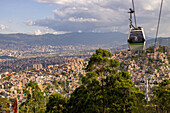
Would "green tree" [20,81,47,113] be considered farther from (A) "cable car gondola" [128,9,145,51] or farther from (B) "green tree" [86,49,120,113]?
(A) "cable car gondola" [128,9,145,51]

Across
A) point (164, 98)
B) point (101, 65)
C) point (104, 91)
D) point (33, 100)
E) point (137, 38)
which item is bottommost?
point (33, 100)

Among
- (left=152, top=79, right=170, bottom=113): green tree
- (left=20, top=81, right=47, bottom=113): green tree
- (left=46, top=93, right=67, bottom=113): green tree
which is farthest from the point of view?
(left=20, top=81, right=47, bottom=113): green tree

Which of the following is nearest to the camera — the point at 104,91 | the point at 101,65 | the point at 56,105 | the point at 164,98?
the point at 101,65

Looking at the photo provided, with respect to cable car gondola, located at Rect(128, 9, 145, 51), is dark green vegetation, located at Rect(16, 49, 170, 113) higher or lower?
lower

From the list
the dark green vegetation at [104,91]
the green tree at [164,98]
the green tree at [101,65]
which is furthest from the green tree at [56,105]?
the green tree at [164,98]

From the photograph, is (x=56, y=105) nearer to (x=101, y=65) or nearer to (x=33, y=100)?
(x=101, y=65)

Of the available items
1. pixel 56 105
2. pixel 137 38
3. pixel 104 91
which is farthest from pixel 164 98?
pixel 137 38

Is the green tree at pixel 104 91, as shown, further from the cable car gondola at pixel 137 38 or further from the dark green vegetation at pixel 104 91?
the cable car gondola at pixel 137 38

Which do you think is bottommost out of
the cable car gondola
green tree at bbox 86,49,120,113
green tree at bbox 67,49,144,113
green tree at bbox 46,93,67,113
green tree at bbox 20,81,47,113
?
green tree at bbox 20,81,47,113

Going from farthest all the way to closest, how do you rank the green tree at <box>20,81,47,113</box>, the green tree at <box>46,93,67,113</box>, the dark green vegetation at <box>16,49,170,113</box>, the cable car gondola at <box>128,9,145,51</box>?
the green tree at <box>20,81,47,113</box>, the green tree at <box>46,93,67,113</box>, the dark green vegetation at <box>16,49,170,113</box>, the cable car gondola at <box>128,9,145,51</box>

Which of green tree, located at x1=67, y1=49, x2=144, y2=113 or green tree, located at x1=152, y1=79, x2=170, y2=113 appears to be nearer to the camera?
green tree, located at x1=67, y1=49, x2=144, y2=113

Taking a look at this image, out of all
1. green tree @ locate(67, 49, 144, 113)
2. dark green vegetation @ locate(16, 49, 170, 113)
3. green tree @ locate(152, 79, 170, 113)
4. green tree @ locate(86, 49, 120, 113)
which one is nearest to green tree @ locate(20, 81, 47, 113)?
dark green vegetation @ locate(16, 49, 170, 113)
